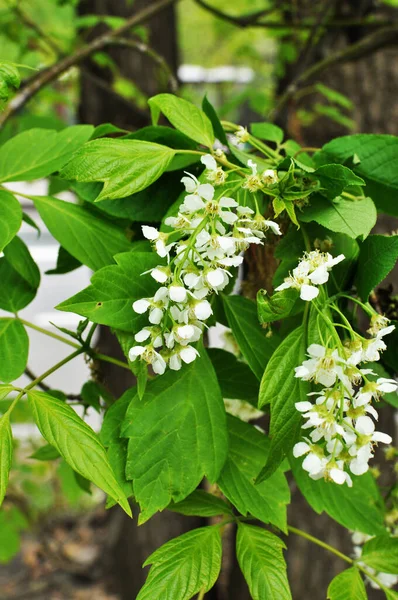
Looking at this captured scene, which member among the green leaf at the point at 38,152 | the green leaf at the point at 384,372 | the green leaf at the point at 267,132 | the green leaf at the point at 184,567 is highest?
the green leaf at the point at 38,152

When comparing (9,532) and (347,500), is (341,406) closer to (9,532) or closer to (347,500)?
(347,500)

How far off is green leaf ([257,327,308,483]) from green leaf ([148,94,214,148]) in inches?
9.5

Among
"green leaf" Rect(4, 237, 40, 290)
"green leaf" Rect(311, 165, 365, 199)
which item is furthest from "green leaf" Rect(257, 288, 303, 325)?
"green leaf" Rect(4, 237, 40, 290)

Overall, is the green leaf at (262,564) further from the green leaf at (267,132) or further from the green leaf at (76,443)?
the green leaf at (267,132)

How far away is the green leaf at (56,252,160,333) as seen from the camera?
58cm

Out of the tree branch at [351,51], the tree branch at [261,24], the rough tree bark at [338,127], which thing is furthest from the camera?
the rough tree bark at [338,127]

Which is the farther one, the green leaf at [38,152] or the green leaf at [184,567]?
the green leaf at [38,152]

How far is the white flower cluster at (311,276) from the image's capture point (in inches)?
21.6

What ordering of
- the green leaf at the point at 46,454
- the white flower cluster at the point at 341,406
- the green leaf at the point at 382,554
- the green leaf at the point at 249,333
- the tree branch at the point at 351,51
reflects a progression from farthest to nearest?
the tree branch at the point at 351,51
the green leaf at the point at 46,454
the green leaf at the point at 382,554
the green leaf at the point at 249,333
the white flower cluster at the point at 341,406

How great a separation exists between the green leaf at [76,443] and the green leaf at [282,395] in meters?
0.15

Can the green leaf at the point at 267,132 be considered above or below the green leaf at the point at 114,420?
above

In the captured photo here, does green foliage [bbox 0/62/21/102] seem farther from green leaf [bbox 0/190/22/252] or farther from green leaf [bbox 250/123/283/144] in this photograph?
green leaf [bbox 250/123/283/144]

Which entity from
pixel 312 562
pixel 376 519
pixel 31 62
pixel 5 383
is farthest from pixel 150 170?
pixel 312 562

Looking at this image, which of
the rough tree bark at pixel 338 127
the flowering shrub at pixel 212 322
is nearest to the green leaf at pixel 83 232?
the flowering shrub at pixel 212 322
